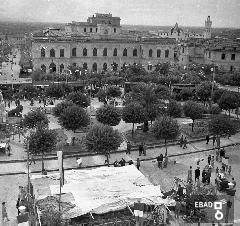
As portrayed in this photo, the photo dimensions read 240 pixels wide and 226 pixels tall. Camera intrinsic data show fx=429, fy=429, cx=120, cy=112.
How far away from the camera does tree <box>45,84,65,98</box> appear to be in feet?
139

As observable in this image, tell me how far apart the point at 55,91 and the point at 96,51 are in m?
25.6

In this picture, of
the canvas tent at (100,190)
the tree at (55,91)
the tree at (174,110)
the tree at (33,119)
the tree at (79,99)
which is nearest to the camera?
A: the canvas tent at (100,190)

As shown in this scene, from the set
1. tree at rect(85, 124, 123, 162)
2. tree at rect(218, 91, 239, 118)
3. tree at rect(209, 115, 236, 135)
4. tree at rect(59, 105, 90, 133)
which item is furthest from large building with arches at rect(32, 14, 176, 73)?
tree at rect(85, 124, 123, 162)

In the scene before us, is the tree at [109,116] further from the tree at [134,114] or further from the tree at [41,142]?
the tree at [41,142]

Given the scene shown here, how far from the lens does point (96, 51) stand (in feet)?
219

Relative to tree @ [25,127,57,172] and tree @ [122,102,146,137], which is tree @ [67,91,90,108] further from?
tree @ [25,127,57,172]

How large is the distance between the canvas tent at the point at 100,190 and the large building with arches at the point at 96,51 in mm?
46570

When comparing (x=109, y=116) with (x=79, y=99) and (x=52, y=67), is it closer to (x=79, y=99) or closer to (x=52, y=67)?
(x=79, y=99)

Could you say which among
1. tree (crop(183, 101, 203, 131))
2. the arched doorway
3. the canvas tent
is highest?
tree (crop(183, 101, 203, 131))

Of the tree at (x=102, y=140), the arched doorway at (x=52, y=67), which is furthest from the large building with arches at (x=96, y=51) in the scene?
the tree at (x=102, y=140)

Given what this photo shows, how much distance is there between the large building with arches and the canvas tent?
4657cm

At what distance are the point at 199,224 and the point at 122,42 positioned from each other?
5330 centimetres

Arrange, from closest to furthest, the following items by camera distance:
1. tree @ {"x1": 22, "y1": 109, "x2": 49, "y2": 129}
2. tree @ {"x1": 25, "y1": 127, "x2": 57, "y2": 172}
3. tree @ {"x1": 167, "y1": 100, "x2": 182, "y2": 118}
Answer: tree @ {"x1": 25, "y1": 127, "x2": 57, "y2": 172}
tree @ {"x1": 22, "y1": 109, "x2": 49, "y2": 129}
tree @ {"x1": 167, "y1": 100, "x2": 182, "y2": 118}

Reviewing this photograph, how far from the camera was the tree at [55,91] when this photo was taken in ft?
139
